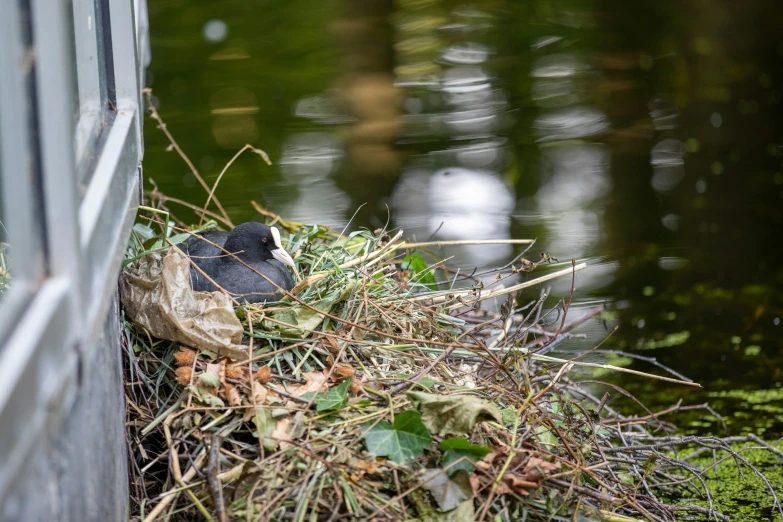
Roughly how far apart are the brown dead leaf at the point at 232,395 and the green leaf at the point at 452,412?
1.21ft

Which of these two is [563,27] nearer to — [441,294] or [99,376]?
[441,294]

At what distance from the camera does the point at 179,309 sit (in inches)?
79.3

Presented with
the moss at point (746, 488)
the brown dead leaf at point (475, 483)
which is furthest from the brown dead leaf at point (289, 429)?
the moss at point (746, 488)

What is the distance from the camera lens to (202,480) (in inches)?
69.1

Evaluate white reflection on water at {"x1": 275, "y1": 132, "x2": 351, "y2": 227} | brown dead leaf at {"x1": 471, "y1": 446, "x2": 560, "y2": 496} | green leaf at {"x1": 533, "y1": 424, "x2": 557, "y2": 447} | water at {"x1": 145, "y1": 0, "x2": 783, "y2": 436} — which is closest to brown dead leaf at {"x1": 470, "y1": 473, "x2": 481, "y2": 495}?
brown dead leaf at {"x1": 471, "y1": 446, "x2": 560, "y2": 496}

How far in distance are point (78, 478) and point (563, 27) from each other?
584 cm

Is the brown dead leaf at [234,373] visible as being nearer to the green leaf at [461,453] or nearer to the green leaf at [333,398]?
the green leaf at [333,398]

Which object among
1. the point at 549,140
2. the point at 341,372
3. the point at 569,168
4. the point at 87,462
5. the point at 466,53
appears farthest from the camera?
the point at 466,53

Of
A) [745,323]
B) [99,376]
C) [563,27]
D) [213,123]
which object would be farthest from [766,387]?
[563,27]

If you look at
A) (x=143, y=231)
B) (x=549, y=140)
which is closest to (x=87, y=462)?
(x=143, y=231)

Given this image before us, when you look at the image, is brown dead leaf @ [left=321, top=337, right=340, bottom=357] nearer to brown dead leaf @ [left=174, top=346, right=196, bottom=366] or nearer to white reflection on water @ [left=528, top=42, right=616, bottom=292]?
brown dead leaf @ [left=174, top=346, right=196, bottom=366]

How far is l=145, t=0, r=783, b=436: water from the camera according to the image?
384cm

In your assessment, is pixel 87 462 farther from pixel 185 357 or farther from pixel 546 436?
pixel 546 436

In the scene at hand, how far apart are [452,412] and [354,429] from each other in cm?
20
